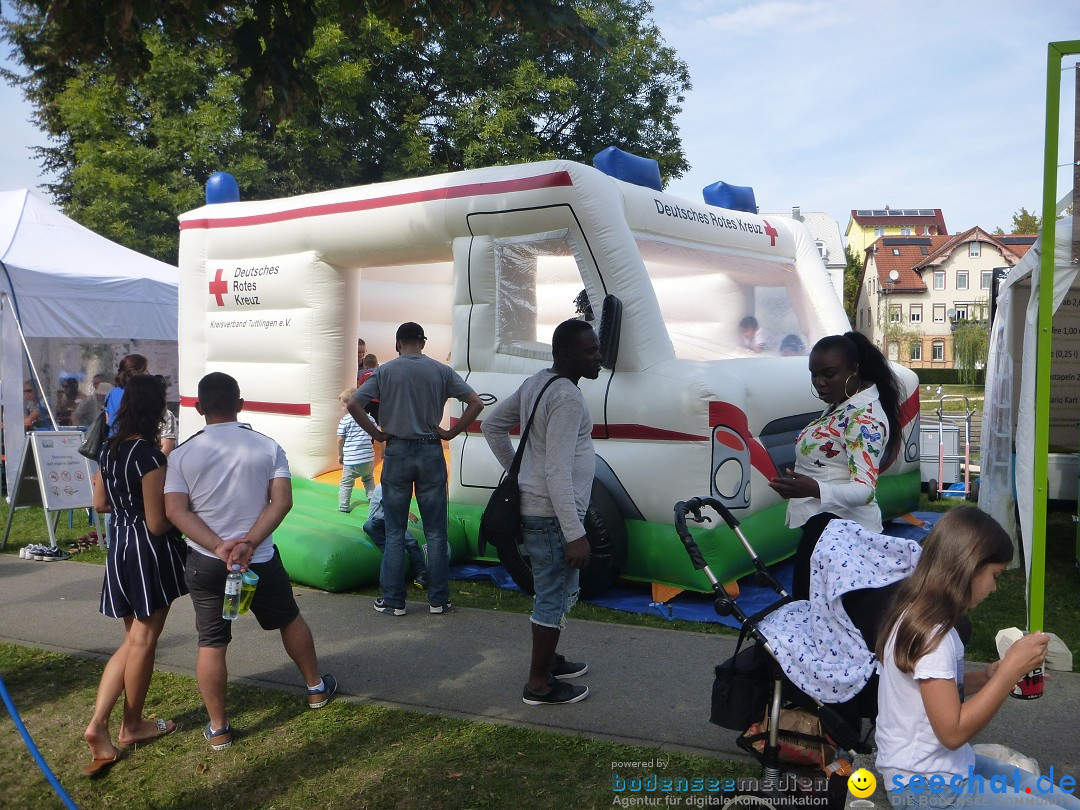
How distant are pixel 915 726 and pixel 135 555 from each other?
3036mm

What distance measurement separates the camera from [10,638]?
223 inches

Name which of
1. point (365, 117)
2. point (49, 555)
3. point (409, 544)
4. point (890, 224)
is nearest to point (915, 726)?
point (409, 544)

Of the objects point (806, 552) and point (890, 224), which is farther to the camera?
point (890, 224)

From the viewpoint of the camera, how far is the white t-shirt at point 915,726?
2.44m

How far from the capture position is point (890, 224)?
84.4 meters

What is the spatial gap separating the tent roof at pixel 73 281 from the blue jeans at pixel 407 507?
22.2 ft

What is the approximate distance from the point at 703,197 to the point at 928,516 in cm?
367

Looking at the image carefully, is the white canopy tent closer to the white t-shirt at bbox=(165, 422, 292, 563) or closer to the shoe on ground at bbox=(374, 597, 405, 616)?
the shoe on ground at bbox=(374, 597, 405, 616)

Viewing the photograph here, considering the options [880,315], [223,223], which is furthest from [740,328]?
[880,315]

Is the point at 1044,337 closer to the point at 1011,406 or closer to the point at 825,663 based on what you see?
the point at 1011,406

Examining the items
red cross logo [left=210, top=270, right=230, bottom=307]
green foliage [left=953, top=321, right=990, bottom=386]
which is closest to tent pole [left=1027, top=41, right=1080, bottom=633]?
red cross logo [left=210, top=270, right=230, bottom=307]

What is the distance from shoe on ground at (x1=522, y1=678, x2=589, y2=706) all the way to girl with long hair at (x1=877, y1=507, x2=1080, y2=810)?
196 cm

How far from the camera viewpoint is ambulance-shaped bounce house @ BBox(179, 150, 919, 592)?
584 cm

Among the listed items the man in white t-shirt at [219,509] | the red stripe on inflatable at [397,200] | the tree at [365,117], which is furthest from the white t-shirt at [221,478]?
the tree at [365,117]
